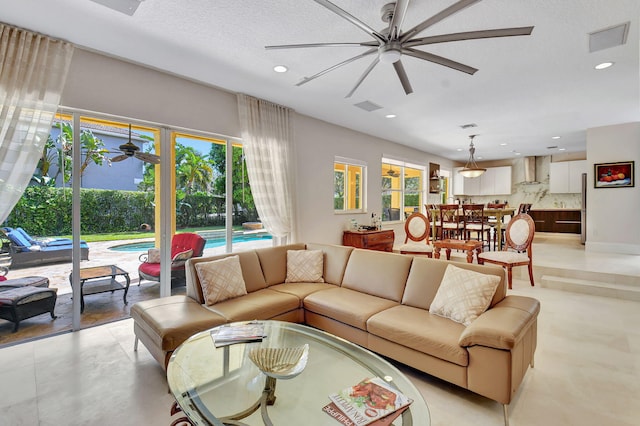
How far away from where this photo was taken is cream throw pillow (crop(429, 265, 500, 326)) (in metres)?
2.26

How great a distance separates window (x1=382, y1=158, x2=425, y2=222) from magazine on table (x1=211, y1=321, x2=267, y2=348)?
5.36 metres

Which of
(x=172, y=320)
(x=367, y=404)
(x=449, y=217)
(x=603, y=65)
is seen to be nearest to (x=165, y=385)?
(x=172, y=320)

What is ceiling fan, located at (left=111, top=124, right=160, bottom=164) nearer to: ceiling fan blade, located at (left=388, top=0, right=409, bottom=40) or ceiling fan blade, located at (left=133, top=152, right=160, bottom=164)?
ceiling fan blade, located at (left=133, top=152, right=160, bottom=164)

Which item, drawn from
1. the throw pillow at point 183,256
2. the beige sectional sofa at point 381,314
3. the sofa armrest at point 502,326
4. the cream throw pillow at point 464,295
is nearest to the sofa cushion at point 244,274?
the beige sectional sofa at point 381,314

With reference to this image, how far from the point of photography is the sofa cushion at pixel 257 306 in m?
2.60

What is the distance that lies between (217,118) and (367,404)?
380cm

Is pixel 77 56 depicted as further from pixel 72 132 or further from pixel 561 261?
pixel 561 261

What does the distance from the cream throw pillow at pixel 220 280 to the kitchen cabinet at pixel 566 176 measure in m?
9.71

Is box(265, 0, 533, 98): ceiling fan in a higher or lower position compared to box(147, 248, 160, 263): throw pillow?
higher

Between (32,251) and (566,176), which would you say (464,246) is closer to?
(32,251)

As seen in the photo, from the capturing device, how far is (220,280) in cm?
289

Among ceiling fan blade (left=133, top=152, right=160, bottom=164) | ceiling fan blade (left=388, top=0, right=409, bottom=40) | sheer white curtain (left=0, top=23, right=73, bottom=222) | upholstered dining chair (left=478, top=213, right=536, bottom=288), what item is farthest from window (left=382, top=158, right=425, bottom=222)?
sheer white curtain (left=0, top=23, right=73, bottom=222)

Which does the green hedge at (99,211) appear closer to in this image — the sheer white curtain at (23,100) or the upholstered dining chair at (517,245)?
the sheer white curtain at (23,100)

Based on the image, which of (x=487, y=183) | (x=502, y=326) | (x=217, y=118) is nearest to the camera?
(x=502, y=326)
